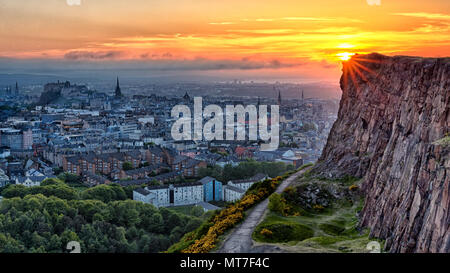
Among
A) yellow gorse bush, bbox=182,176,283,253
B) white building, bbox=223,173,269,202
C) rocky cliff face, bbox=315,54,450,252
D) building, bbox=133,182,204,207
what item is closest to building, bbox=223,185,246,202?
white building, bbox=223,173,269,202

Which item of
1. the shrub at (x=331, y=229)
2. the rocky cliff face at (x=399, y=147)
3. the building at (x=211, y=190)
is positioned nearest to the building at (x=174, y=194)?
the building at (x=211, y=190)

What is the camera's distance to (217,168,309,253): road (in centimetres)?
1111

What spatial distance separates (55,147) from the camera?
46.9 meters

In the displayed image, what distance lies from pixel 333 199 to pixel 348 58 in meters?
6.09

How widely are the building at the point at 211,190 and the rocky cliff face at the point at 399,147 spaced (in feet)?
39.2

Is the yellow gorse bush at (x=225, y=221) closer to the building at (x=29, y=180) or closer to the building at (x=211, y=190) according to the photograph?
the building at (x=211, y=190)

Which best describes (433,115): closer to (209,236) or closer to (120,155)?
(209,236)

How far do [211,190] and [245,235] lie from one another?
724 inches

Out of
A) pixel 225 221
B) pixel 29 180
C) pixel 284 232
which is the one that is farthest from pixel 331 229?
A: pixel 29 180

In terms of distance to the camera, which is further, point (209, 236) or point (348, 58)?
point (348, 58)

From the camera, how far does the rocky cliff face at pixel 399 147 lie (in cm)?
830

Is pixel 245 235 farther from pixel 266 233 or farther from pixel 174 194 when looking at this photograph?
pixel 174 194

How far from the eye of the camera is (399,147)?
11312mm
